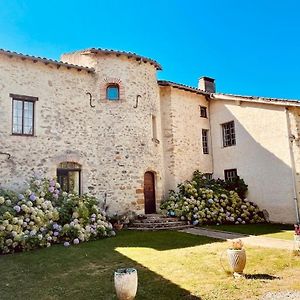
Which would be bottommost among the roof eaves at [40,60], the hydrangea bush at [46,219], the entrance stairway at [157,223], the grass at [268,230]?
the grass at [268,230]

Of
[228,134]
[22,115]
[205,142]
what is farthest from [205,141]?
[22,115]

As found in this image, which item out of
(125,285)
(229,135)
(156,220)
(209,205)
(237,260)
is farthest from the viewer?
(229,135)

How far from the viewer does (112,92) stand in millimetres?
15820

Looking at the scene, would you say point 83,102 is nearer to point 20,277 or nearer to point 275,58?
point 20,277

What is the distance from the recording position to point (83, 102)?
A: 15.2 metres

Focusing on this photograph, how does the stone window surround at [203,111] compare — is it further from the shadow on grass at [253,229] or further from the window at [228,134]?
the shadow on grass at [253,229]

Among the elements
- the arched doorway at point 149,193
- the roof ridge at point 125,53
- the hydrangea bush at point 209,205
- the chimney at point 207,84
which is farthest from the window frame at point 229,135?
the roof ridge at point 125,53

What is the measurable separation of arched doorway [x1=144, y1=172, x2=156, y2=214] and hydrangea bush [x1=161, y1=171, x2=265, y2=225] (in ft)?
1.95

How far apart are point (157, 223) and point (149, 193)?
239 centimetres

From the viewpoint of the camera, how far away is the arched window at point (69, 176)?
565 inches

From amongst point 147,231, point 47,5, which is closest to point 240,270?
point 147,231

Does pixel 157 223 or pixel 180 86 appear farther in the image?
pixel 180 86

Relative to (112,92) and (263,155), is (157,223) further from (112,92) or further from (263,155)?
(112,92)

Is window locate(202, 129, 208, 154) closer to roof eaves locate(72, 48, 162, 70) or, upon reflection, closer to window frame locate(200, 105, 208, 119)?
window frame locate(200, 105, 208, 119)
